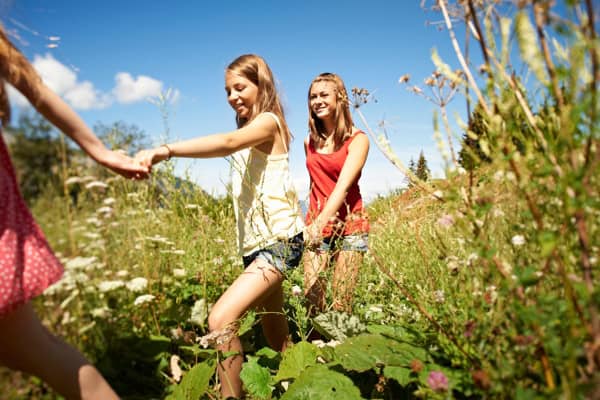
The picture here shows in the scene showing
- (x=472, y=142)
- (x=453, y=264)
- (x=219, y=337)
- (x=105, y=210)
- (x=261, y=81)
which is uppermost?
(x=261, y=81)

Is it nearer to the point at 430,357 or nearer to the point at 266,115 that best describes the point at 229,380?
the point at 430,357

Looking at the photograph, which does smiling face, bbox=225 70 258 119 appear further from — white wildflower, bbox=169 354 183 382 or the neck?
white wildflower, bbox=169 354 183 382

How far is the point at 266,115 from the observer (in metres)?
2.33

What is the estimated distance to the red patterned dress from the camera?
1250 millimetres

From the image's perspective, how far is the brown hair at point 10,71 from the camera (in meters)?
1.35

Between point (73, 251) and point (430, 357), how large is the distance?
1.99m

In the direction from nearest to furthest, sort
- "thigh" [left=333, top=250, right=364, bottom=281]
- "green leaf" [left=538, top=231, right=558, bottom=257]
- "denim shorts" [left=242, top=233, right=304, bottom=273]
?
"green leaf" [left=538, top=231, right=558, bottom=257] → "denim shorts" [left=242, top=233, right=304, bottom=273] → "thigh" [left=333, top=250, right=364, bottom=281]

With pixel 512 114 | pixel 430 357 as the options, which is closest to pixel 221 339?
pixel 430 357

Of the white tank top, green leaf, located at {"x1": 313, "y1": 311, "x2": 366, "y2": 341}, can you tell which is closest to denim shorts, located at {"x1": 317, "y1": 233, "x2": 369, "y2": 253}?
the white tank top

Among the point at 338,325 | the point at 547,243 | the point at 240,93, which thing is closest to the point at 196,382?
the point at 338,325

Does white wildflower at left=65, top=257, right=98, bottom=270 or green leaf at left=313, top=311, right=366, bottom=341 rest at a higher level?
white wildflower at left=65, top=257, right=98, bottom=270

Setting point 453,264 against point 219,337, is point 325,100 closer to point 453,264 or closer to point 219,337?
point 219,337

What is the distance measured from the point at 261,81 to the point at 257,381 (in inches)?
67.5

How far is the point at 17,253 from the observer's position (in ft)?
4.25
